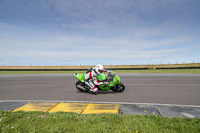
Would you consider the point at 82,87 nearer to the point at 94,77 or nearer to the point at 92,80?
the point at 92,80

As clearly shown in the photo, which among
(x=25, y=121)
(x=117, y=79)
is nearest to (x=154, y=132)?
(x=25, y=121)

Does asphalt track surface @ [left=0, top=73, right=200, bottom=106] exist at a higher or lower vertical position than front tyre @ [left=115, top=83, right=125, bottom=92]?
lower

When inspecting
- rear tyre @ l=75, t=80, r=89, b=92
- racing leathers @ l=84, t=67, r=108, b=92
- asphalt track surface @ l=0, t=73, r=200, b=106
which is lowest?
asphalt track surface @ l=0, t=73, r=200, b=106

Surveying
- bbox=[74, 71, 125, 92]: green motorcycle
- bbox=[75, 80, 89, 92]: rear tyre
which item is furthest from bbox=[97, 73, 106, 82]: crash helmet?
bbox=[75, 80, 89, 92]: rear tyre

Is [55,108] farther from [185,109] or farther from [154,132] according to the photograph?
[185,109]

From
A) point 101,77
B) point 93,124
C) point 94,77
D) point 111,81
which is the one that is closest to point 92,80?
point 94,77

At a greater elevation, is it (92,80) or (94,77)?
(94,77)

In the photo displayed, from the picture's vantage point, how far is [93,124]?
3.40 metres

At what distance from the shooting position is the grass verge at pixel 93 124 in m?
3.15

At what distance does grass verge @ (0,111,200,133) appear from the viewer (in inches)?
124

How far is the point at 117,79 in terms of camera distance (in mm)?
7484

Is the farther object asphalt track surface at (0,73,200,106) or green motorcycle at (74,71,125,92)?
green motorcycle at (74,71,125,92)

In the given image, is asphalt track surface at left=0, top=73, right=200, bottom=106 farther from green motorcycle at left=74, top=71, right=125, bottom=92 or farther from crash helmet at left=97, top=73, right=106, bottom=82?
crash helmet at left=97, top=73, right=106, bottom=82

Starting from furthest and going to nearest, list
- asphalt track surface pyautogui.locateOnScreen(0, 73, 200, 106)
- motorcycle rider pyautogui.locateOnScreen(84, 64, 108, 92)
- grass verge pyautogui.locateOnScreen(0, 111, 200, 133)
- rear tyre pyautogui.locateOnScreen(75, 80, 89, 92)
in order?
rear tyre pyautogui.locateOnScreen(75, 80, 89, 92) → motorcycle rider pyautogui.locateOnScreen(84, 64, 108, 92) → asphalt track surface pyautogui.locateOnScreen(0, 73, 200, 106) → grass verge pyautogui.locateOnScreen(0, 111, 200, 133)
